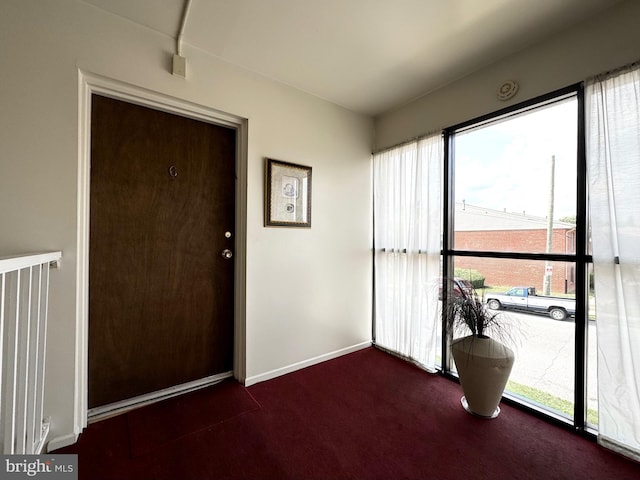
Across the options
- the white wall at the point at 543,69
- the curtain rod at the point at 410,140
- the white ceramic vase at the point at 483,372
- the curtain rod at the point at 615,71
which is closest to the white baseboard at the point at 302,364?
the white ceramic vase at the point at 483,372

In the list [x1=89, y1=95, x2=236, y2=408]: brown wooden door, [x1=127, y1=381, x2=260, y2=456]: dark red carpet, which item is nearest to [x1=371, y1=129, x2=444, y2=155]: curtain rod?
[x1=89, y1=95, x2=236, y2=408]: brown wooden door

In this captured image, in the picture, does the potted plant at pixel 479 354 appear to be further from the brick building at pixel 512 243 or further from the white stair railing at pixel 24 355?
the white stair railing at pixel 24 355

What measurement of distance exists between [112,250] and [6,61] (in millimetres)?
1043

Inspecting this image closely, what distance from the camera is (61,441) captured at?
1386mm

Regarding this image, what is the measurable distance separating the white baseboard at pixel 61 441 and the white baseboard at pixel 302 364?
38.1 inches

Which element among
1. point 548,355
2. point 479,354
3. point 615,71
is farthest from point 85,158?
point 548,355

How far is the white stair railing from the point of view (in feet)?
3.38

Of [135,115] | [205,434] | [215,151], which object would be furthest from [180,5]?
[205,434]

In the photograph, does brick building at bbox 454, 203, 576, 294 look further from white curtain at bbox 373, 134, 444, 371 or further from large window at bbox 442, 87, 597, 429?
white curtain at bbox 373, 134, 444, 371

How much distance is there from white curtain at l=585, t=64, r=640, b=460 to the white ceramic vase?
45 cm

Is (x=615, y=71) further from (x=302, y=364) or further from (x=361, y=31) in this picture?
(x=302, y=364)

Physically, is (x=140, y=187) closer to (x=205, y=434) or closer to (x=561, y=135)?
(x=205, y=434)

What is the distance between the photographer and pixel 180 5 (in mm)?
1472

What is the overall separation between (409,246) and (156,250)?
2022mm
